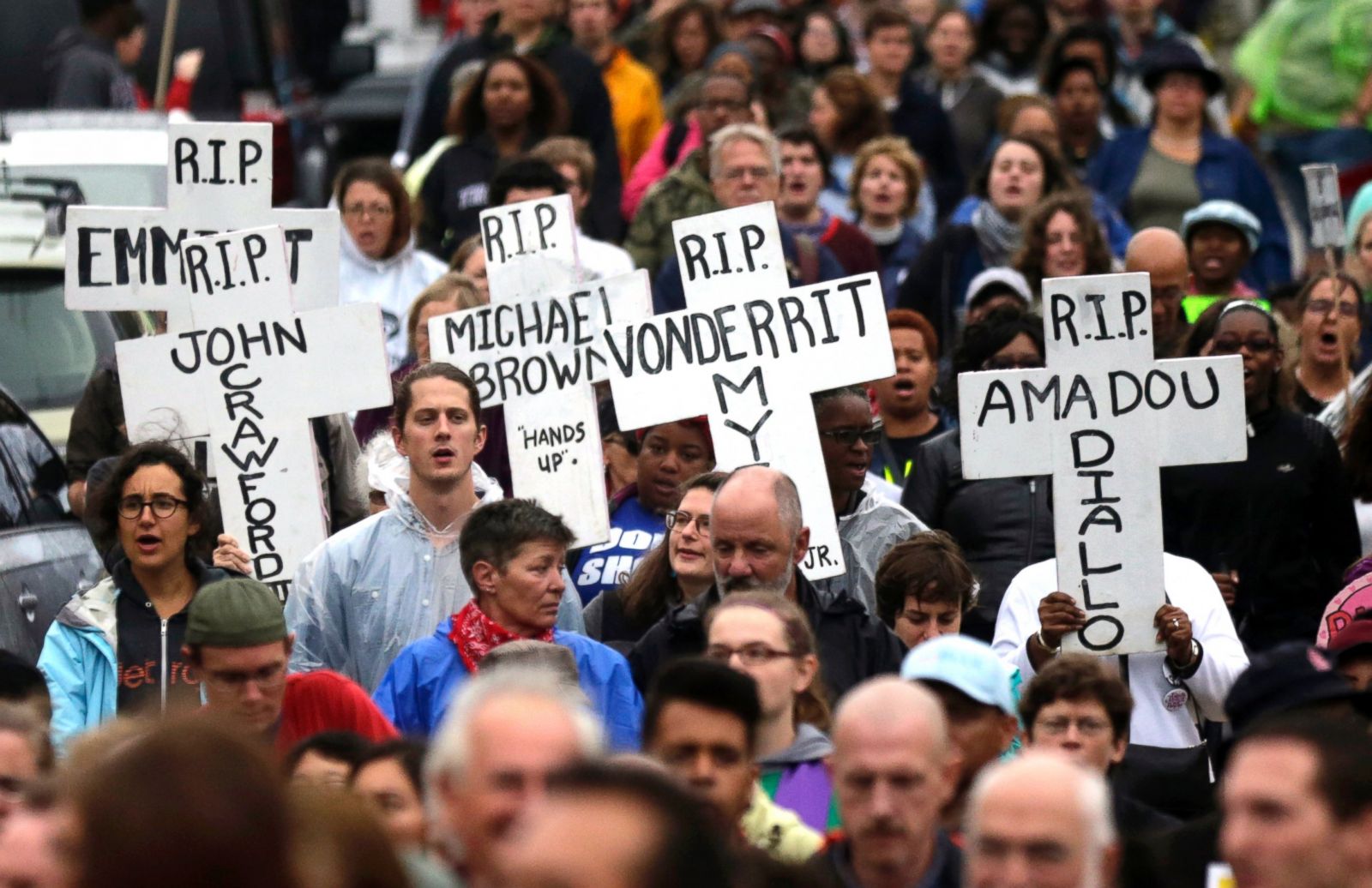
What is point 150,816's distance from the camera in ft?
13.7

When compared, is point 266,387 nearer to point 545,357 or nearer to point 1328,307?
point 545,357

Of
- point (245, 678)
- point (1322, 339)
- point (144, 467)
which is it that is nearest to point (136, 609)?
point (144, 467)

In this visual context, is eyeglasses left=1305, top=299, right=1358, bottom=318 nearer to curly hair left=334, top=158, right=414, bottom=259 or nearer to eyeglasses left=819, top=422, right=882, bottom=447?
eyeglasses left=819, top=422, right=882, bottom=447

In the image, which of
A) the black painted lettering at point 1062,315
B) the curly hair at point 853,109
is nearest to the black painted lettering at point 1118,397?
the black painted lettering at point 1062,315

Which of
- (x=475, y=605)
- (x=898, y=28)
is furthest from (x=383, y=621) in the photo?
(x=898, y=28)

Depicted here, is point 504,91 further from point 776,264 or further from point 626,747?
point 626,747

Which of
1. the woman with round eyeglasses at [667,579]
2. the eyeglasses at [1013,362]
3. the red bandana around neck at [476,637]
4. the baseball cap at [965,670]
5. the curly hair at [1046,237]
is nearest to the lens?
the baseball cap at [965,670]

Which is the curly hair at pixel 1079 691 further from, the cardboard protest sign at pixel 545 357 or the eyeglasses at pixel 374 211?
the eyeglasses at pixel 374 211

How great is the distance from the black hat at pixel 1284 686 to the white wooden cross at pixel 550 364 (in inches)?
138

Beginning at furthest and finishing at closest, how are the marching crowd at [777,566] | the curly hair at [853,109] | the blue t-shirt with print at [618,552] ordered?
the curly hair at [853,109], the blue t-shirt with print at [618,552], the marching crowd at [777,566]

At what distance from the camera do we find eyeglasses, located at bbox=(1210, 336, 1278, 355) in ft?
33.2

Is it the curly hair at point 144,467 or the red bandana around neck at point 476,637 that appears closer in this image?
the red bandana around neck at point 476,637

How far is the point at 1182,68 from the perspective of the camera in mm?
14273

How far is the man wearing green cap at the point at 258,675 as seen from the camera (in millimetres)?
7398
